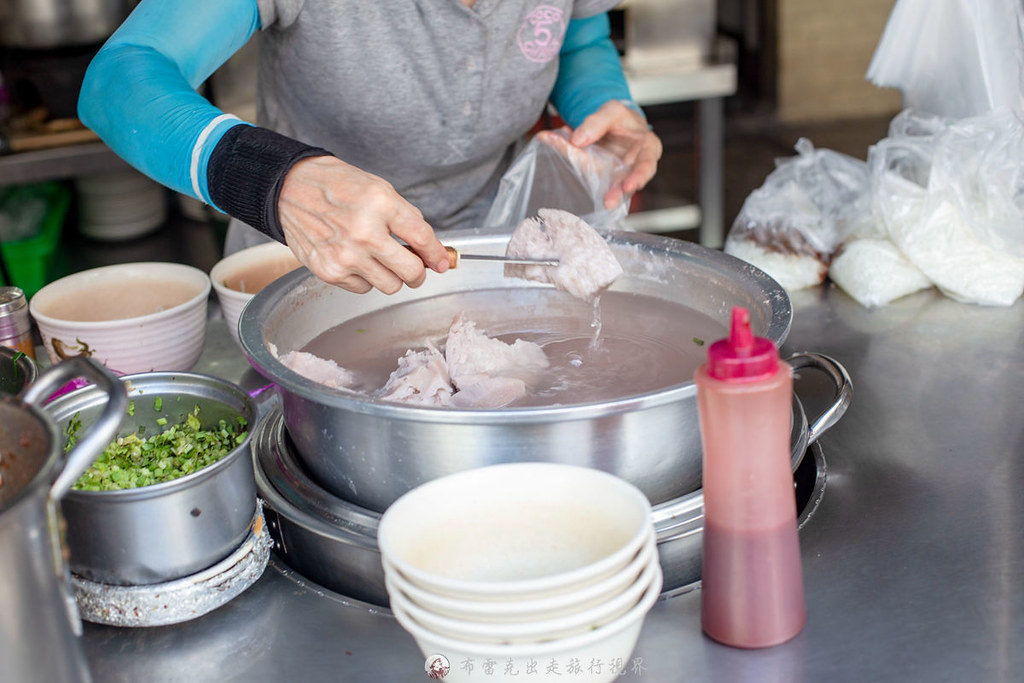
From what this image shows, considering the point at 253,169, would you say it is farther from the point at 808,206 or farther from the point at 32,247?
the point at 32,247

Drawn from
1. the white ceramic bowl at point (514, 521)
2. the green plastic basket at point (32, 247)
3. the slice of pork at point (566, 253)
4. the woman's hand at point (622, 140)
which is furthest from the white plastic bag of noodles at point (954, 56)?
the green plastic basket at point (32, 247)

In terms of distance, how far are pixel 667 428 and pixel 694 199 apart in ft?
11.2

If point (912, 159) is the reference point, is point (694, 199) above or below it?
below

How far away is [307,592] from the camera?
1227 millimetres

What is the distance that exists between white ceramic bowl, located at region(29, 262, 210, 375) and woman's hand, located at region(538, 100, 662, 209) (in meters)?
0.77

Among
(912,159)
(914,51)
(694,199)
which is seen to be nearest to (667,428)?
(912,159)

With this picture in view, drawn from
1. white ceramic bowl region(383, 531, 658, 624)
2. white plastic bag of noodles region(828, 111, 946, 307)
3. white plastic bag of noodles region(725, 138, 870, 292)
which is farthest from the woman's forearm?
white plastic bag of noodles region(828, 111, 946, 307)

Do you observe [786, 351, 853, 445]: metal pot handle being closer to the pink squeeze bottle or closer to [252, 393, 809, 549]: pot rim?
[252, 393, 809, 549]: pot rim

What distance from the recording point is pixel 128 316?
180cm

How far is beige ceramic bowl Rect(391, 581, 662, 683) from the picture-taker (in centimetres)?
89

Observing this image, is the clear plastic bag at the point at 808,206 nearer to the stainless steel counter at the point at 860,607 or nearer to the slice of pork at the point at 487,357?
the stainless steel counter at the point at 860,607

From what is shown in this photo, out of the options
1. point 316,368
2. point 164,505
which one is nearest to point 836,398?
point 316,368

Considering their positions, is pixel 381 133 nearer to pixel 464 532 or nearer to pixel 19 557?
pixel 464 532

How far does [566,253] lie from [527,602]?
79 cm
